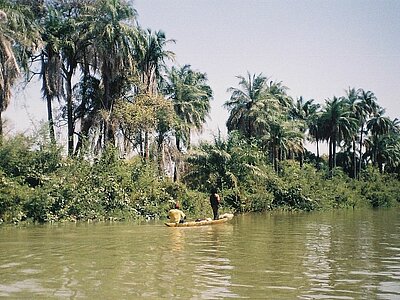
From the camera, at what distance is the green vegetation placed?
2881 cm

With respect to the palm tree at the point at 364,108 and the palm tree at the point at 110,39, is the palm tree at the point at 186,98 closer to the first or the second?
the palm tree at the point at 110,39

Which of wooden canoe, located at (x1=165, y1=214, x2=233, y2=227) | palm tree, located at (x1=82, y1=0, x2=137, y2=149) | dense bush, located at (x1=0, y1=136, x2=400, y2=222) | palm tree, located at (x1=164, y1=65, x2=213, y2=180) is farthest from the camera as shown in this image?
palm tree, located at (x1=164, y1=65, x2=213, y2=180)

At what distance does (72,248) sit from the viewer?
16.4 meters

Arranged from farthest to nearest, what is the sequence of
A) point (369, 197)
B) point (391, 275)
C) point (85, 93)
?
point (369, 197)
point (85, 93)
point (391, 275)

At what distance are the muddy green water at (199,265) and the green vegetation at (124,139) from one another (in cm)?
768

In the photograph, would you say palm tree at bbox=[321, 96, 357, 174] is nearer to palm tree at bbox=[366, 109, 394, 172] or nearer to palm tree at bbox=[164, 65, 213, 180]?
palm tree at bbox=[366, 109, 394, 172]

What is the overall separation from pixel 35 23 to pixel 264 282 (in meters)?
31.3

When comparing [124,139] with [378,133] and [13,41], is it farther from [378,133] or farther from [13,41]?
[378,133]

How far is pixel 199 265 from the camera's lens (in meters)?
13.0

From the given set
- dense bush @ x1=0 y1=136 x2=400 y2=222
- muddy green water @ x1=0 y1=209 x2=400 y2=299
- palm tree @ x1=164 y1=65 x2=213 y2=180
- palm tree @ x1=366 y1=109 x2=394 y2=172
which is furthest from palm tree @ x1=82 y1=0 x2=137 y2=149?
palm tree @ x1=366 y1=109 x2=394 y2=172

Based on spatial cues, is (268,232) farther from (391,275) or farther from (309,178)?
(309,178)

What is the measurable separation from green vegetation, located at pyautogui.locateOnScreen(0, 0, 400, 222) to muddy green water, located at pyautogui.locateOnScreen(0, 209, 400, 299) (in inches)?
302

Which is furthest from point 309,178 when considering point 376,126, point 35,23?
point 376,126

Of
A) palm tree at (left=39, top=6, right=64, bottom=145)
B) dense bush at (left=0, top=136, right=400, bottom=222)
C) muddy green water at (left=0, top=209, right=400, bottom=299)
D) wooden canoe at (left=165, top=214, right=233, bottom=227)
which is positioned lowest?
muddy green water at (left=0, top=209, right=400, bottom=299)
